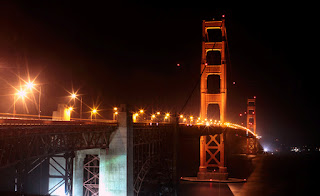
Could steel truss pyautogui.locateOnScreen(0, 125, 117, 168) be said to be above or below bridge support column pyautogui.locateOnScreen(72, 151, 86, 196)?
above

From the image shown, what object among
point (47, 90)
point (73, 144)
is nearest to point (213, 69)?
point (47, 90)

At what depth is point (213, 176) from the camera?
63562 millimetres

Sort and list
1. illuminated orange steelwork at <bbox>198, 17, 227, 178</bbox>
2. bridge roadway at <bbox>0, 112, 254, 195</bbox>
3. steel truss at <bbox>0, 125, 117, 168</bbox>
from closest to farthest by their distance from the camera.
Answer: steel truss at <bbox>0, 125, 117, 168</bbox>
bridge roadway at <bbox>0, 112, 254, 195</bbox>
illuminated orange steelwork at <bbox>198, 17, 227, 178</bbox>

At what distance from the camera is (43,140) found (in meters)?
18.7

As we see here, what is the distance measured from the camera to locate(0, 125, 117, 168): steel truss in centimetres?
1582

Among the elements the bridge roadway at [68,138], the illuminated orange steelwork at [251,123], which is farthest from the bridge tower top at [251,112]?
the bridge roadway at [68,138]

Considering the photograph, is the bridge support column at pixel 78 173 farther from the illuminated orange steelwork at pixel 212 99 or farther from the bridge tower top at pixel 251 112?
the bridge tower top at pixel 251 112

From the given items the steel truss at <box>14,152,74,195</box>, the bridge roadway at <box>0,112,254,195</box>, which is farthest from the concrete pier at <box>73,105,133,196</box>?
the steel truss at <box>14,152,74,195</box>

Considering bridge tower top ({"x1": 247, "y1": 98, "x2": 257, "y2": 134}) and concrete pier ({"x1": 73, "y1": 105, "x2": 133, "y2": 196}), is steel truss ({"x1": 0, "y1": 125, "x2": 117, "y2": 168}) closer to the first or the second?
concrete pier ({"x1": 73, "y1": 105, "x2": 133, "y2": 196})

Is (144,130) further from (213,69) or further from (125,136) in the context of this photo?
(213,69)

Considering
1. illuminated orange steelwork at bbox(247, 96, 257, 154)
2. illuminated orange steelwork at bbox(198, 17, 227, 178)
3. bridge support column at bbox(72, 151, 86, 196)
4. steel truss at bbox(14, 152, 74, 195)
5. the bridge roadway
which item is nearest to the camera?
the bridge roadway

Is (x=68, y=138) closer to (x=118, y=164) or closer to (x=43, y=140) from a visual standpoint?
(x=43, y=140)

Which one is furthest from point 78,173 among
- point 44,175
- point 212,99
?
point 212,99

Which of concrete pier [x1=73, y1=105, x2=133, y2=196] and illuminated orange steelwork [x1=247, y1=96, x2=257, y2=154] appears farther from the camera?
illuminated orange steelwork [x1=247, y1=96, x2=257, y2=154]
